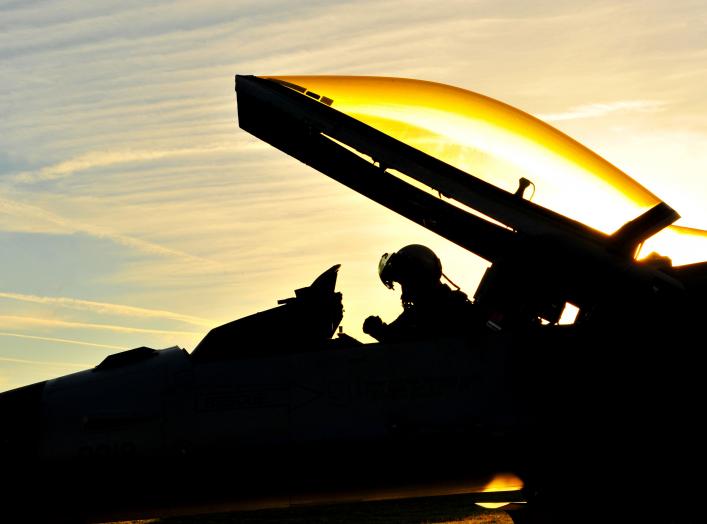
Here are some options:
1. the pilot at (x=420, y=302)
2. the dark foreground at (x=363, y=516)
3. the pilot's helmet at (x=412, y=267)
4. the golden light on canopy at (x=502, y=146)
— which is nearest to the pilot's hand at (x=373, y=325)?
the pilot at (x=420, y=302)

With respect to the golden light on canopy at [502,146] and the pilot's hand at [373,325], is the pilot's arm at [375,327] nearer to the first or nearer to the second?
the pilot's hand at [373,325]

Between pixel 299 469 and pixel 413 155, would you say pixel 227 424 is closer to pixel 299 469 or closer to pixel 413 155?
pixel 299 469

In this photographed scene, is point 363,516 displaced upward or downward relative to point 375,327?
upward

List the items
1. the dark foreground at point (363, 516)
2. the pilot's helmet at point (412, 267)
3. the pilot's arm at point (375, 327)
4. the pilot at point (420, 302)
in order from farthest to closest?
the dark foreground at point (363, 516) < the pilot's helmet at point (412, 267) < the pilot's arm at point (375, 327) < the pilot at point (420, 302)

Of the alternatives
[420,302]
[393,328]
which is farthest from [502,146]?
[393,328]

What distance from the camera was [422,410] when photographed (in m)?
9.49

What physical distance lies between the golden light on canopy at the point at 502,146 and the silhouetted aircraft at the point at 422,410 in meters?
0.55

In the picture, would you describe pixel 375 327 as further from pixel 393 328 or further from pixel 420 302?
pixel 420 302

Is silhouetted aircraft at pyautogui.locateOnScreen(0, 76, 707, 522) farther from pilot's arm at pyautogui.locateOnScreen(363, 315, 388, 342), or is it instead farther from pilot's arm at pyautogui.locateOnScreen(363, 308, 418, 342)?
pilot's arm at pyautogui.locateOnScreen(363, 315, 388, 342)

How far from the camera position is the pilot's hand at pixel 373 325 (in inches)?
399

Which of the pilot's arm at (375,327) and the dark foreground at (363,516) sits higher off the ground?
the dark foreground at (363,516)

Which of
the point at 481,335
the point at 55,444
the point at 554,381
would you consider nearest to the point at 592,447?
the point at 554,381

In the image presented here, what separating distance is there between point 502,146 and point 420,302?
5.86ft

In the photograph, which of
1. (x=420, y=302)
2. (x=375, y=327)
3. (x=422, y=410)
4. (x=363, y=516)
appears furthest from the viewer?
(x=363, y=516)
